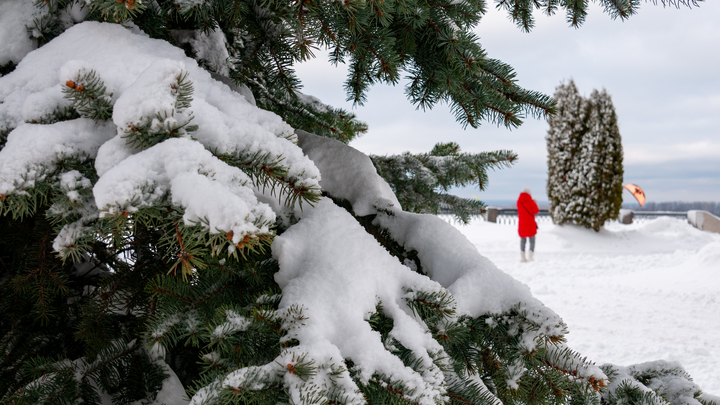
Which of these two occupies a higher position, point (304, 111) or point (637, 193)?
point (637, 193)

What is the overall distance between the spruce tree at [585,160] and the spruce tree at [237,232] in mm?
12327

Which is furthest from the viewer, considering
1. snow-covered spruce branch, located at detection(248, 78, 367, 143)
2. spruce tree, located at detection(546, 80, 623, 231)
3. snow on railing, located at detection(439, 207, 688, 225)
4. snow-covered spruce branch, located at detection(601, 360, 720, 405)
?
snow on railing, located at detection(439, 207, 688, 225)

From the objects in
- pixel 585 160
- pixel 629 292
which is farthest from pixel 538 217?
pixel 629 292

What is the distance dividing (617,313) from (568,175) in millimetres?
8126

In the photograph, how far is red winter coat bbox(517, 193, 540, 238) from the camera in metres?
9.67

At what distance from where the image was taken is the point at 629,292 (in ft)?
22.4

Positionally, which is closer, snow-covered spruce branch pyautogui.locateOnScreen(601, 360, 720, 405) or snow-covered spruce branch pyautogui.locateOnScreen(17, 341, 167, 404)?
snow-covered spruce branch pyautogui.locateOnScreen(17, 341, 167, 404)

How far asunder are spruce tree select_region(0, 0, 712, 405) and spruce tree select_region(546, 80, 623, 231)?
12327 millimetres

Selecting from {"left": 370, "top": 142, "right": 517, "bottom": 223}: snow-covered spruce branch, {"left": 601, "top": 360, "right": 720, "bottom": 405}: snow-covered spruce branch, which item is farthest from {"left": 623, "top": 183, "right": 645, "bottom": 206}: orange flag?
{"left": 601, "top": 360, "right": 720, "bottom": 405}: snow-covered spruce branch

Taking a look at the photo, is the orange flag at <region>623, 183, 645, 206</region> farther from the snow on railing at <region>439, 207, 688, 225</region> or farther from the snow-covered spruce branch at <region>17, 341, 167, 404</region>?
the snow-covered spruce branch at <region>17, 341, 167, 404</region>

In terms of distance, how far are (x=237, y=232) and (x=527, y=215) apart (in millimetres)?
9818

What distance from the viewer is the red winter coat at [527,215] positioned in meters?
9.67

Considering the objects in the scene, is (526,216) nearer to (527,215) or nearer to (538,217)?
(527,215)

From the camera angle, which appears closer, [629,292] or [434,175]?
[434,175]
